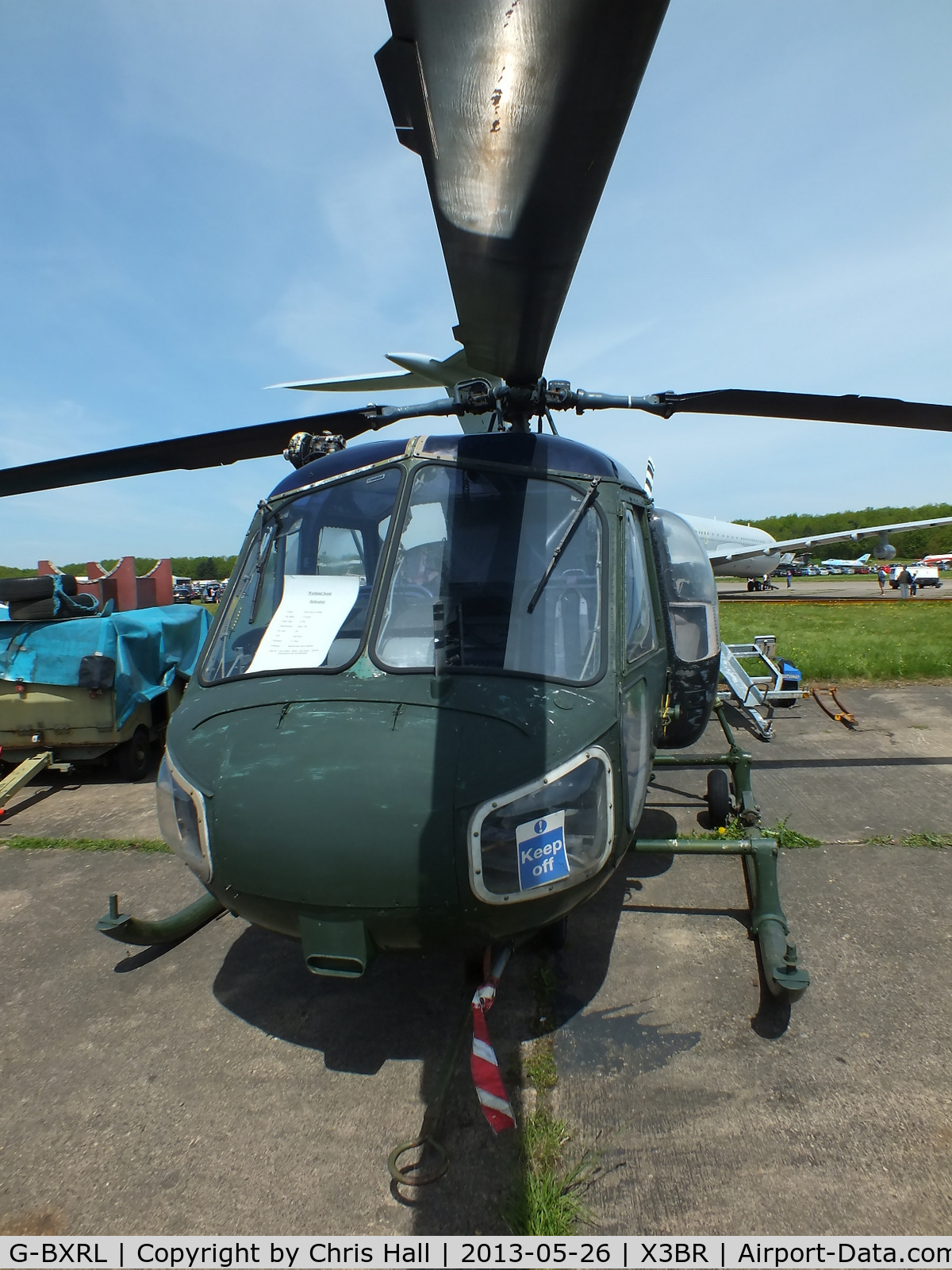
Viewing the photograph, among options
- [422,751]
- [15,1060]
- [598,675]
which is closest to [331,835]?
[422,751]

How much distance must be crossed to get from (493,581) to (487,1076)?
1.75 m

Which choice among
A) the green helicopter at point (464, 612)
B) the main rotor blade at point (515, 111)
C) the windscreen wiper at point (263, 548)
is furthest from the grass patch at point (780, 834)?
the main rotor blade at point (515, 111)

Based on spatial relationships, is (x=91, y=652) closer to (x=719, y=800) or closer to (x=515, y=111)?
(x=719, y=800)

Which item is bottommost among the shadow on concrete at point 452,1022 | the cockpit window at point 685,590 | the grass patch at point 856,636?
the grass patch at point 856,636

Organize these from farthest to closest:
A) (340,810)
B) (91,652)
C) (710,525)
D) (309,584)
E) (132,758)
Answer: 1. (710,525)
2. (132,758)
3. (91,652)
4. (309,584)
5. (340,810)

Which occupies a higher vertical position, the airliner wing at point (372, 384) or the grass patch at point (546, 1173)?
the airliner wing at point (372, 384)

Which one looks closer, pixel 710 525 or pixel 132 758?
pixel 132 758

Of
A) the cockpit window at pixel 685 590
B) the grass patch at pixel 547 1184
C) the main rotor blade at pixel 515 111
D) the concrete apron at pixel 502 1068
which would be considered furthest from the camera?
the cockpit window at pixel 685 590

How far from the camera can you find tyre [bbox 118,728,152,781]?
6918 millimetres

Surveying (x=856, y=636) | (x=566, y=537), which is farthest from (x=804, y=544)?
(x=566, y=537)

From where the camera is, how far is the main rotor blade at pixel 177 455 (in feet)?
11.7

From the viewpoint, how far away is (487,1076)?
222cm

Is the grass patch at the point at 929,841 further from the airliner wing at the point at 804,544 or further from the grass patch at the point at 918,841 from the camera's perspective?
the airliner wing at the point at 804,544

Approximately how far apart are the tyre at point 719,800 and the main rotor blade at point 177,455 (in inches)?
132
